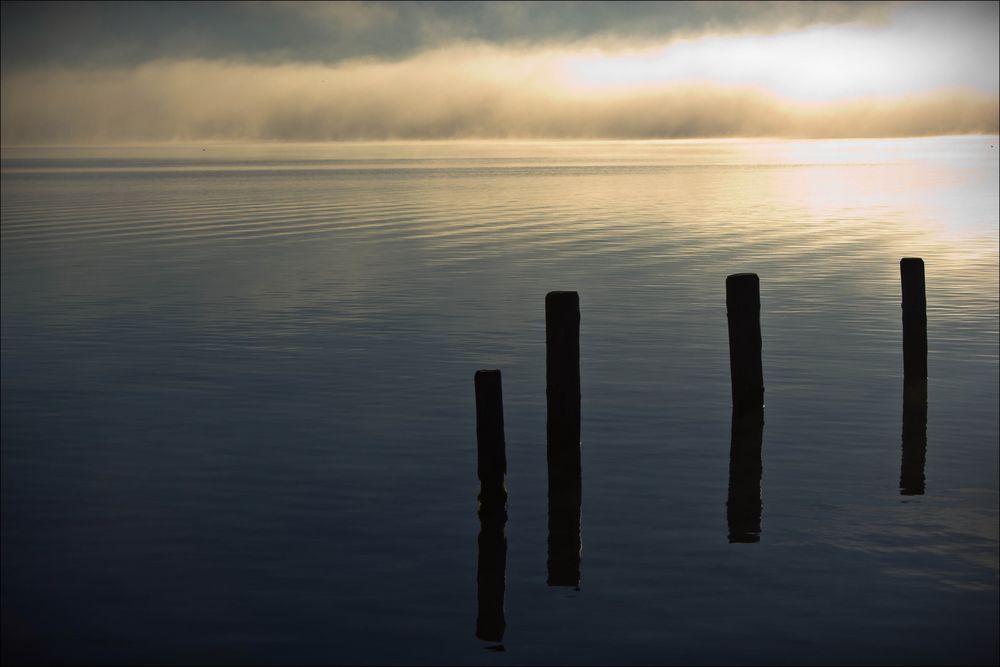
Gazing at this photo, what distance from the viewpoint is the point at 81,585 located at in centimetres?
1119

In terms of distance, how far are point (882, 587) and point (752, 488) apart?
3.28 meters

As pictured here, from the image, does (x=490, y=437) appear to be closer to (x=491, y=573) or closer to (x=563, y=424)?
(x=563, y=424)

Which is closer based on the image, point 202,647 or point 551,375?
point 202,647

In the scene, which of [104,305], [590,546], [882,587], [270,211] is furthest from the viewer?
[270,211]

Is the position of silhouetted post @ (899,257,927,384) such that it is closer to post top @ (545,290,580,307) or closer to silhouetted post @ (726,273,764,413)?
silhouetted post @ (726,273,764,413)

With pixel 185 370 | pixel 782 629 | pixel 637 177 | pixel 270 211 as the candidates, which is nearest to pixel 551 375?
pixel 782 629

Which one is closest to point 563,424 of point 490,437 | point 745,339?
point 490,437

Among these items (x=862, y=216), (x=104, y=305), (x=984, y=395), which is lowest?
(x=984, y=395)

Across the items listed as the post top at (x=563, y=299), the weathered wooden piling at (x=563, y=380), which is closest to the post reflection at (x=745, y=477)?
the weathered wooden piling at (x=563, y=380)

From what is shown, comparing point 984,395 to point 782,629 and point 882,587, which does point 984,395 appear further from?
point 782,629

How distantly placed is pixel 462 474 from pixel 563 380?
2298 millimetres

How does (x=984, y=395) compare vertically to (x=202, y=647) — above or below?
above

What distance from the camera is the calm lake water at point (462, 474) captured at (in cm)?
1023

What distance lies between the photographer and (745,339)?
15.1 metres
